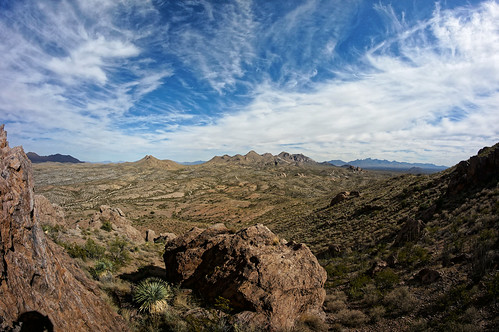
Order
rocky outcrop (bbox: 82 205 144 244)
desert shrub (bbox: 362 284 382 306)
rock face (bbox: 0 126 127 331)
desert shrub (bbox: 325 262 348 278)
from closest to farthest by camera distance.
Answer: rock face (bbox: 0 126 127 331) → desert shrub (bbox: 362 284 382 306) → desert shrub (bbox: 325 262 348 278) → rocky outcrop (bbox: 82 205 144 244)

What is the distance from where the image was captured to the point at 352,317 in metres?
8.68

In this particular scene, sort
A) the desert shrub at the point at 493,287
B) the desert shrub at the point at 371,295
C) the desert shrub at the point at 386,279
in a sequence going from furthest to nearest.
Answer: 1. the desert shrub at the point at 386,279
2. the desert shrub at the point at 371,295
3. the desert shrub at the point at 493,287

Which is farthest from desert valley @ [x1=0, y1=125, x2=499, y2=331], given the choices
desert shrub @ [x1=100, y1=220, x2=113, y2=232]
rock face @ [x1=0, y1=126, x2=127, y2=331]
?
desert shrub @ [x1=100, y1=220, x2=113, y2=232]

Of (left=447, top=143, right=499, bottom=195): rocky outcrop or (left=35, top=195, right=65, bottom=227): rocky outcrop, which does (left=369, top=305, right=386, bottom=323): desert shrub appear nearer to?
(left=447, top=143, right=499, bottom=195): rocky outcrop

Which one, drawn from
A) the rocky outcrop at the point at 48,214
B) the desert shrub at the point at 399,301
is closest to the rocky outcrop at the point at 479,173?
the desert shrub at the point at 399,301

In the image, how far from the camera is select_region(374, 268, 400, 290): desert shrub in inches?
412

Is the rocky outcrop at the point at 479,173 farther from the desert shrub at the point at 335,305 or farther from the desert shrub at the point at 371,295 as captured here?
the desert shrub at the point at 335,305

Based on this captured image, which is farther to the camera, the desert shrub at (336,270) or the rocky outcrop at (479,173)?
the rocky outcrop at (479,173)

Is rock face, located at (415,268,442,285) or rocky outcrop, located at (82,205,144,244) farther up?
rock face, located at (415,268,442,285)

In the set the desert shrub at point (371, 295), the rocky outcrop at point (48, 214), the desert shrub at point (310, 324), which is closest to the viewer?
the desert shrub at point (310, 324)

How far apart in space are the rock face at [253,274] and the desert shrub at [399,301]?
2581mm

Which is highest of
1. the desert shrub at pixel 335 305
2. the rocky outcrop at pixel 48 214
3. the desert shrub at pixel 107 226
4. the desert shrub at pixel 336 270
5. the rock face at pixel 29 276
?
the rock face at pixel 29 276

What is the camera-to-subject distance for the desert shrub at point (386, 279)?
10477 millimetres

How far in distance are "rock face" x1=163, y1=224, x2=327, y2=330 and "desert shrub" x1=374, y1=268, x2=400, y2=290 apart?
3.11 m
